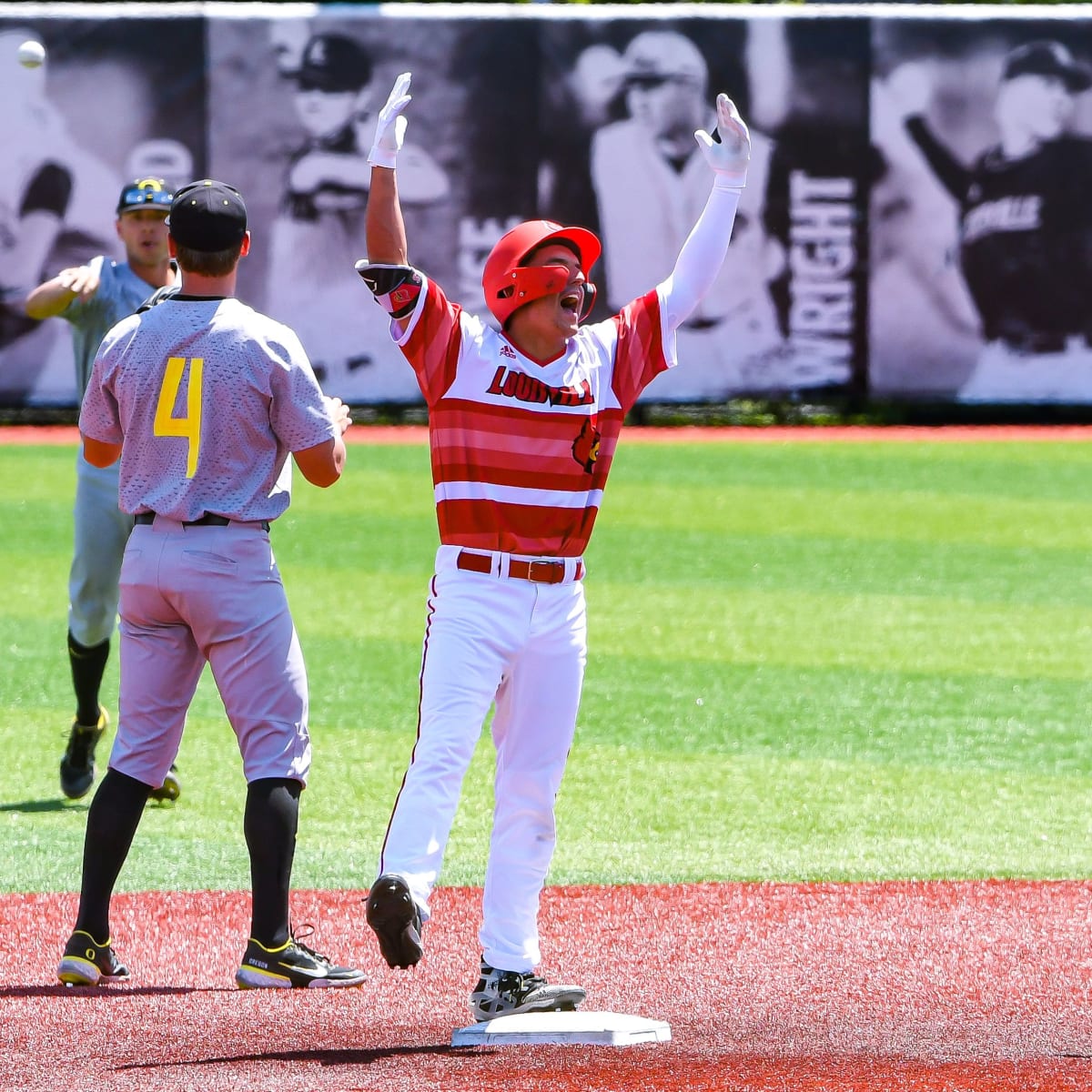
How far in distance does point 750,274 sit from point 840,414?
1.86m

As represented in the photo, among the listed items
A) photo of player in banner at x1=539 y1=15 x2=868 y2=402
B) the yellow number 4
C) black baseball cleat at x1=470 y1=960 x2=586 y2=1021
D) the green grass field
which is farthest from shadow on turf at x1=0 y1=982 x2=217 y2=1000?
photo of player in banner at x1=539 y1=15 x2=868 y2=402

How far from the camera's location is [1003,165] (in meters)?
20.6

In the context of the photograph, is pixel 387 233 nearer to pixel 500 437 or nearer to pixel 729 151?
pixel 500 437

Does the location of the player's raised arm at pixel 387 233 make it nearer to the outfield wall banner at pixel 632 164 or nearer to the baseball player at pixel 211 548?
the baseball player at pixel 211 548

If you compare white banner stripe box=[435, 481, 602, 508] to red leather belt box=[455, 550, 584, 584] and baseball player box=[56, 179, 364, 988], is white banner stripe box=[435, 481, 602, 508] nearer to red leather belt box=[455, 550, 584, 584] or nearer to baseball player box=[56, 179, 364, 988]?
red leather belt box=[455, 550, 584, 584]

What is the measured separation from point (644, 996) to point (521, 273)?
179 centimetres

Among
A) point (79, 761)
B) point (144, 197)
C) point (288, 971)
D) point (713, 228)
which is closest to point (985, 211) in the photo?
point (144, 197)

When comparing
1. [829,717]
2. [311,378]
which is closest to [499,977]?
[311,378]

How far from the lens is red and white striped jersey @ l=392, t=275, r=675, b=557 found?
4.54 m

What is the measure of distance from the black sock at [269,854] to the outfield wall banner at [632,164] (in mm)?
14921

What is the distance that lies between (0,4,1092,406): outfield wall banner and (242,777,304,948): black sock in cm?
1492

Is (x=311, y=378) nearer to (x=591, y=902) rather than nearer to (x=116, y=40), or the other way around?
(x=591, y=902)

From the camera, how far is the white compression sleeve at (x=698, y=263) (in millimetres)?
4891

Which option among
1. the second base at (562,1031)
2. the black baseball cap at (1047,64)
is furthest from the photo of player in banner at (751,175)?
the second base at (562,1031)
